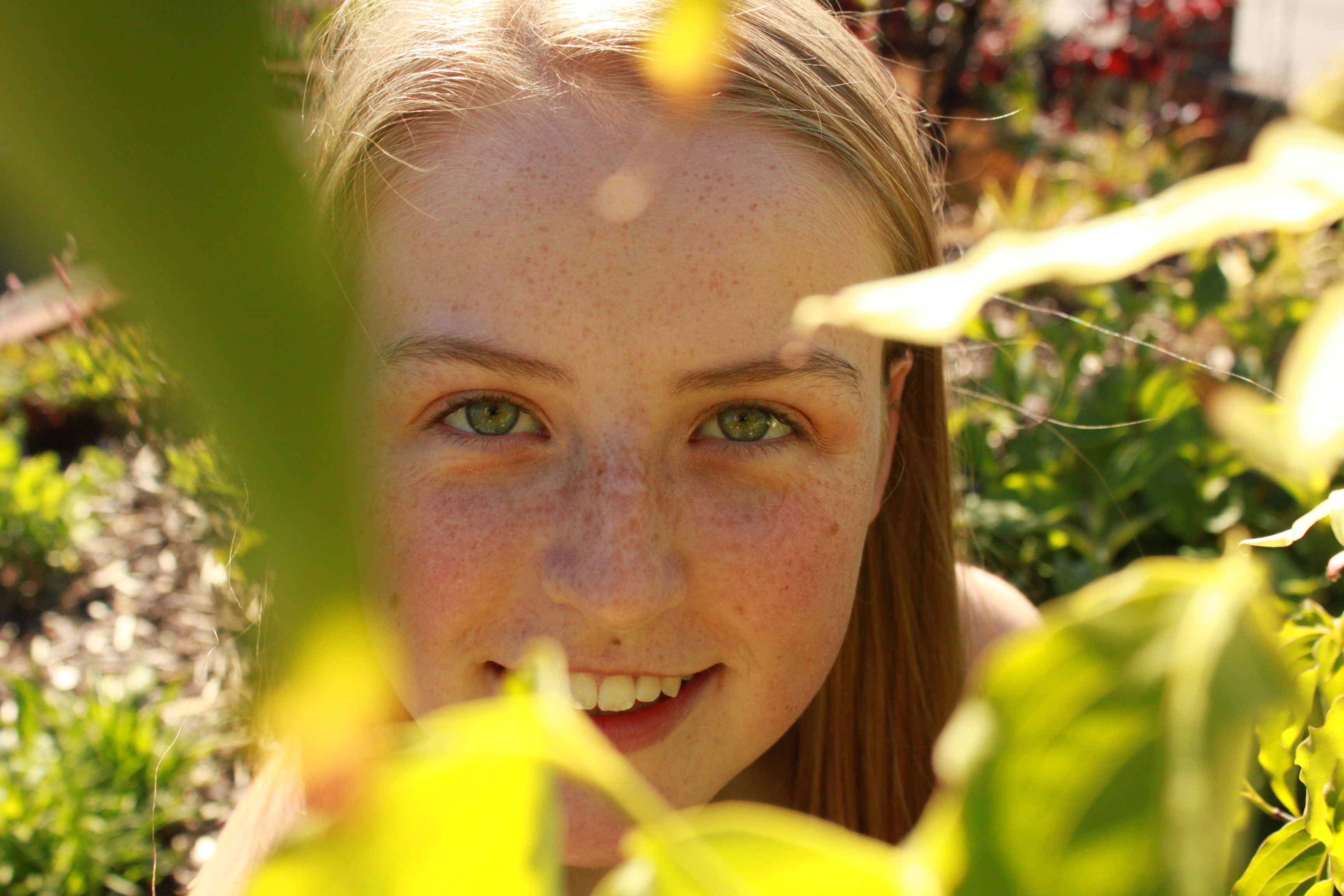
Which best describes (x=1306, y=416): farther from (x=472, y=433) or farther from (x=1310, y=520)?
(x=472, y=433)

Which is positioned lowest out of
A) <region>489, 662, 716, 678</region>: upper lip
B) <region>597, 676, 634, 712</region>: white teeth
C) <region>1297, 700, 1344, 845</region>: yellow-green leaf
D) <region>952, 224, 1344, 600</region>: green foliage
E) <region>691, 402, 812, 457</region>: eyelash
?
<region>1297, 700, 1344, 845</region>: yellow-green leaf

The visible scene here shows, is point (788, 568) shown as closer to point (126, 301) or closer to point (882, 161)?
point (882, 161)

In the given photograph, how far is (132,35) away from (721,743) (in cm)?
92

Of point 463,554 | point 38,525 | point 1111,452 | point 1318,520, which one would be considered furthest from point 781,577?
point 38,525

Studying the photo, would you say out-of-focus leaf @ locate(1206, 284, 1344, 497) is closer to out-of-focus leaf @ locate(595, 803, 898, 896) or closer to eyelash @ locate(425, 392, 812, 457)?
out-of-focus leaf @ locate(595, 803, 898, 896)

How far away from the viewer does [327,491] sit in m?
0.11

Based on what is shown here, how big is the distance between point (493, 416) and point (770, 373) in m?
0.25

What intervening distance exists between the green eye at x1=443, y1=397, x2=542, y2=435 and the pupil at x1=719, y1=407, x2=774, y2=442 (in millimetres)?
164

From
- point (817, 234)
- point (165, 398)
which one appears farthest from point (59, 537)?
point (165, 398)

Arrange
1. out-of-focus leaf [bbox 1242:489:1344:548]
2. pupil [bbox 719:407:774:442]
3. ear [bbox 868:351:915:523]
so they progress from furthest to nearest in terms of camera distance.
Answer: ear [bbox 868:351:915:523] → pupil [bbox 719:407:774:442] → out-of-focus leaf [bbox 1242:489:1344:548]

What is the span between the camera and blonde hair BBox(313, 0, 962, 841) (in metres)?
0.93

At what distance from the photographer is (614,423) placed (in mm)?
788

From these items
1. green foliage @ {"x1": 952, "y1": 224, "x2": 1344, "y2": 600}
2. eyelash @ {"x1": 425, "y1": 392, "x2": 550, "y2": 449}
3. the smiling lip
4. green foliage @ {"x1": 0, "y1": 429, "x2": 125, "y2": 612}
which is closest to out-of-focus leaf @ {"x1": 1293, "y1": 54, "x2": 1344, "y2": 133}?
eyelash @ {"x1": 425, "y1": 392, "x2": 550, "y2": 449}

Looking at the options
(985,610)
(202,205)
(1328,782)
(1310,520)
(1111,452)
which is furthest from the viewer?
(1111,452)
